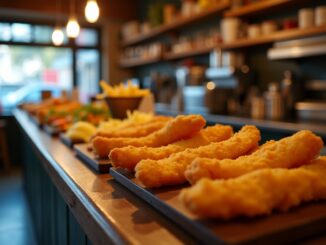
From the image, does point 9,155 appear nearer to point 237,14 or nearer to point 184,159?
point 237,14

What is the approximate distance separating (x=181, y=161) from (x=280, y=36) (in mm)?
2904

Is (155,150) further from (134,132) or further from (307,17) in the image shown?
(307,17)

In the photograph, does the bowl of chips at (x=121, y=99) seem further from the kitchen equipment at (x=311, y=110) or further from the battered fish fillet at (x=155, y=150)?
the kitchen equipment at (x=311, y=110)

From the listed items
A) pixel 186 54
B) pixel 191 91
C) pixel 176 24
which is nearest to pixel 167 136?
pixel 191 91

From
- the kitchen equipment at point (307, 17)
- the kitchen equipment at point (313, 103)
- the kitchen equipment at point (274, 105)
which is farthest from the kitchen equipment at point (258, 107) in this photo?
the kitchen equipment at point (307, 17)

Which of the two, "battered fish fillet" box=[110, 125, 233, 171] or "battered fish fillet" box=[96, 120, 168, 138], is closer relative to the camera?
"battered fish fillet" box=[110, 125, 233, 171]

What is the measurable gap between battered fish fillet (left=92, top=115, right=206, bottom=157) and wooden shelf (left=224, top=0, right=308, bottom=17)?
278cm

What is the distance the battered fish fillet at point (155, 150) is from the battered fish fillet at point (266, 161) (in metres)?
0.24

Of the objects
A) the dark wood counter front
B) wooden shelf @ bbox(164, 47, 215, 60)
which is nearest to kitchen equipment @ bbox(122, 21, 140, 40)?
wooden shelf @ bbox(164, 47, 215, 60)

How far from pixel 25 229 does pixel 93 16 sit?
1955mm

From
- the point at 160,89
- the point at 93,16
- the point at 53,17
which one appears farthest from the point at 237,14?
the point at 53,17

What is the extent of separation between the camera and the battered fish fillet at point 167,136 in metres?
1.07

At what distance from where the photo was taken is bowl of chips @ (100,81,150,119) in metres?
2.17

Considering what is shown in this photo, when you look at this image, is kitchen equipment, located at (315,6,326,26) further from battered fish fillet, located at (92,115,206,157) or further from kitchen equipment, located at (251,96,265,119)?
battered fish fillet, located at (92,115,206,157)
